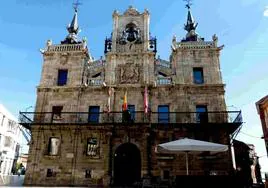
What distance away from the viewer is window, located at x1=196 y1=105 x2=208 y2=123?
69.2 feet

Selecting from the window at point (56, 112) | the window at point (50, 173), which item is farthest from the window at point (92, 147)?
the window at point (56, 112)

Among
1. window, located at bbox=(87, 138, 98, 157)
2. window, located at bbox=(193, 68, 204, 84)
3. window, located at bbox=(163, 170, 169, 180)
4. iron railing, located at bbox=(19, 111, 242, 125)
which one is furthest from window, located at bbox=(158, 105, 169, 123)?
window, located at bbox=(87, 138, 98, 157)

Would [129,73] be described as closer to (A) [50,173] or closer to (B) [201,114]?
(B) [201,114]

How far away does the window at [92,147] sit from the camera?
2066 centimetres

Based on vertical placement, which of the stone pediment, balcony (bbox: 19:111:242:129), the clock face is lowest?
balcony (bbox: 19:111:242:129)

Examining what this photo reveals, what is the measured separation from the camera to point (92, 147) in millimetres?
20906

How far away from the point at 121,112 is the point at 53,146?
22.3 feet

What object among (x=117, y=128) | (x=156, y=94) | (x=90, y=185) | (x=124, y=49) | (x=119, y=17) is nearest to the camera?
(x=90, y=185)

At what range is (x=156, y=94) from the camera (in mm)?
22172

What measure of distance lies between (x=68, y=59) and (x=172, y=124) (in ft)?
38.5

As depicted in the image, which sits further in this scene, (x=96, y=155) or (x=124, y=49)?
(x=124, y=49)

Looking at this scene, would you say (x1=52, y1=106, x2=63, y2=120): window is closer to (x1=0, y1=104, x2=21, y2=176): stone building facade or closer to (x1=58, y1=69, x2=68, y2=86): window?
(x1=58, y1=69, x2=68, y2=86): window

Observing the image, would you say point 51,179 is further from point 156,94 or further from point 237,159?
point 237,159

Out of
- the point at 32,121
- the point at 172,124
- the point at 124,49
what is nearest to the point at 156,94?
the point at 172,124
